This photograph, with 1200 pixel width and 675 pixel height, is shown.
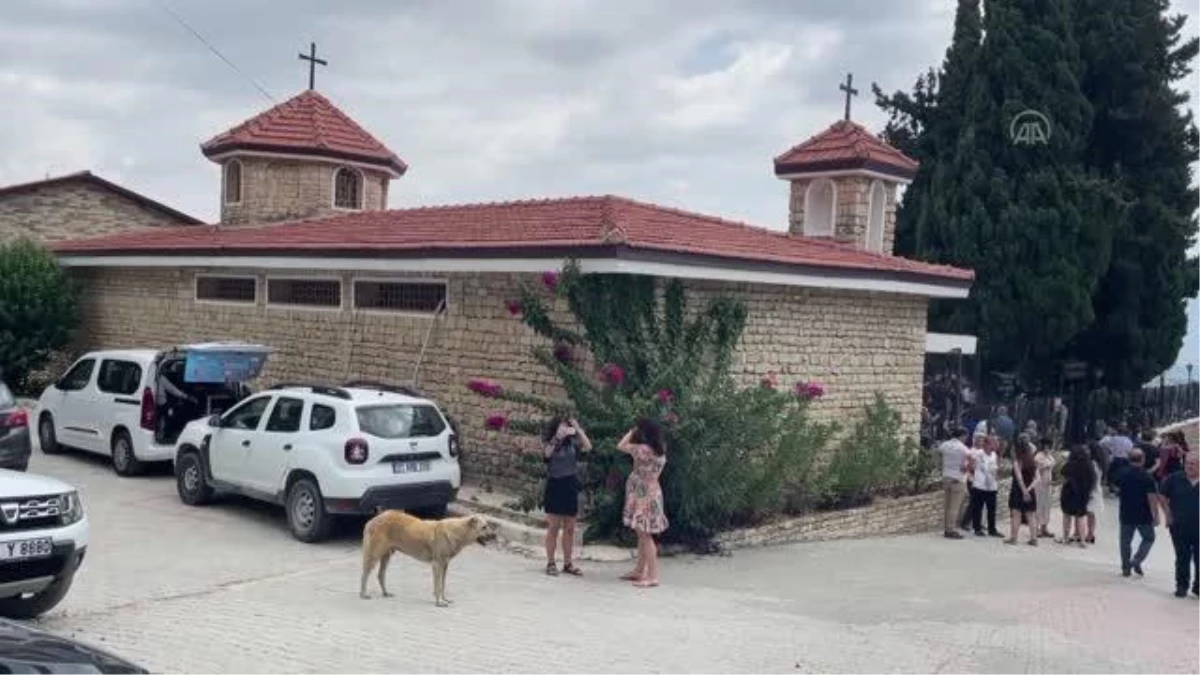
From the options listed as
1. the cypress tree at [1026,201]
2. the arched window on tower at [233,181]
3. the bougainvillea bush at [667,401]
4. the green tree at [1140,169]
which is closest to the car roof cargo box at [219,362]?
the bougainvillea bush at [667,401]

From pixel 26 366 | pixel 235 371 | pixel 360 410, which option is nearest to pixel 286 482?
pixel 360 410

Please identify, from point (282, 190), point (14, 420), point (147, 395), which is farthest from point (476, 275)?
point (282, 190)

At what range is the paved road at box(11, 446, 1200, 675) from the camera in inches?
305

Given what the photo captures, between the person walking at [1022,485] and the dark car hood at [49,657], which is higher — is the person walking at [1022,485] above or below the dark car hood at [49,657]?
below

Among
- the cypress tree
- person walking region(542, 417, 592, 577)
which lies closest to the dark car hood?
person walking region(542, 417, 592, 577)

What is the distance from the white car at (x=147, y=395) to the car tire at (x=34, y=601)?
6.41 metres

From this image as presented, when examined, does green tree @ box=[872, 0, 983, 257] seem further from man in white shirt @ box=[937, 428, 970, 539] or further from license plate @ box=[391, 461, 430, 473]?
license plate @ box=[391, 461, 430, 473]

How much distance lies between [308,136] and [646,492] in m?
15.9

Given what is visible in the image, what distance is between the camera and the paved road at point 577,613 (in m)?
7.75

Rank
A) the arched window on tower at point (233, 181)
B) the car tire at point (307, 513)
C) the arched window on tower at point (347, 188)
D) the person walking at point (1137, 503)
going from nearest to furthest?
the car tire at point (307, 513)
the person walking at point (1137, 503)
the arched window on tower at point (233, 181)
the arched window on tower at point (347, 188)

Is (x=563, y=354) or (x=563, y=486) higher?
(x=563, y=354)

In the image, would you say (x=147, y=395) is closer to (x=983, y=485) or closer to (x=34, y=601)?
→ (x=34, y=601)

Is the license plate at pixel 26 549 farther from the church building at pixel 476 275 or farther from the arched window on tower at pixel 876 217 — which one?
the arched window on tower at pixel 876 217

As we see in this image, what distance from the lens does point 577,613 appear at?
29.9ft
